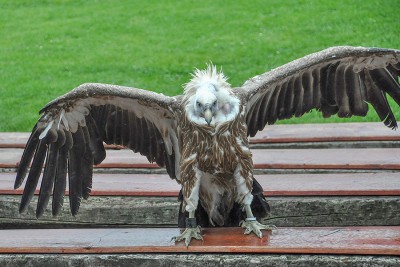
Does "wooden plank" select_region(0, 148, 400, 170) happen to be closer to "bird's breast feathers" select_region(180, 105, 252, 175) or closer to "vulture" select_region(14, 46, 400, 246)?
"vulture" select_region(14, 46, 400, 246)

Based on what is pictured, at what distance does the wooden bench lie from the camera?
4.77 metres

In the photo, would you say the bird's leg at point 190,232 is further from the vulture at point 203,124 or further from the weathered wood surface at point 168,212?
the weathered wood surface at point 168,212

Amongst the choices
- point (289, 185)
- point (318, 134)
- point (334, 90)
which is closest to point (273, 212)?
point (289, 185)

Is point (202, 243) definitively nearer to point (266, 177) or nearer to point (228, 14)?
point (266, 177)

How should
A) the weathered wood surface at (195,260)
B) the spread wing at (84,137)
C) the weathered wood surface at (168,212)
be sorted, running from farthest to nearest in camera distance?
the weathered wood surface at (168,212)
the spread wing at (84,137)
the weathered wood surface at (195,260)

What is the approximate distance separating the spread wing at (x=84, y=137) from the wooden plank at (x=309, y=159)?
112 centimetres

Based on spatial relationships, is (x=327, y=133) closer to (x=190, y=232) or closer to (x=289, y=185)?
(x=289, y=185)

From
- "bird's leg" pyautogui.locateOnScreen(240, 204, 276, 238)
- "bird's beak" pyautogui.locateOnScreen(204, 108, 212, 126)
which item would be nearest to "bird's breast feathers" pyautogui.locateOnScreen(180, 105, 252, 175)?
"bird's beak" pyautogui.locateOnScreen(204, 108, 212, 126)

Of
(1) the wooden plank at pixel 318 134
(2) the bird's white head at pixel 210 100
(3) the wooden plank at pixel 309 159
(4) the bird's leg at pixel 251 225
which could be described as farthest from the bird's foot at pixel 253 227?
(1) the wooden plank at pixel 318 134

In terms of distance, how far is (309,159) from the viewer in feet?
22.5

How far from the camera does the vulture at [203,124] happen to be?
5172mm

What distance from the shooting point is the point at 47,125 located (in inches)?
223

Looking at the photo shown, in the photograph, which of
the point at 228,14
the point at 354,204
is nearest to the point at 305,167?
the point at 354,204

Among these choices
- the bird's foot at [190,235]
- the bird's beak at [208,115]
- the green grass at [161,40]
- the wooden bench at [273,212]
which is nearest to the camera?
the wooden bench at [273,212]
